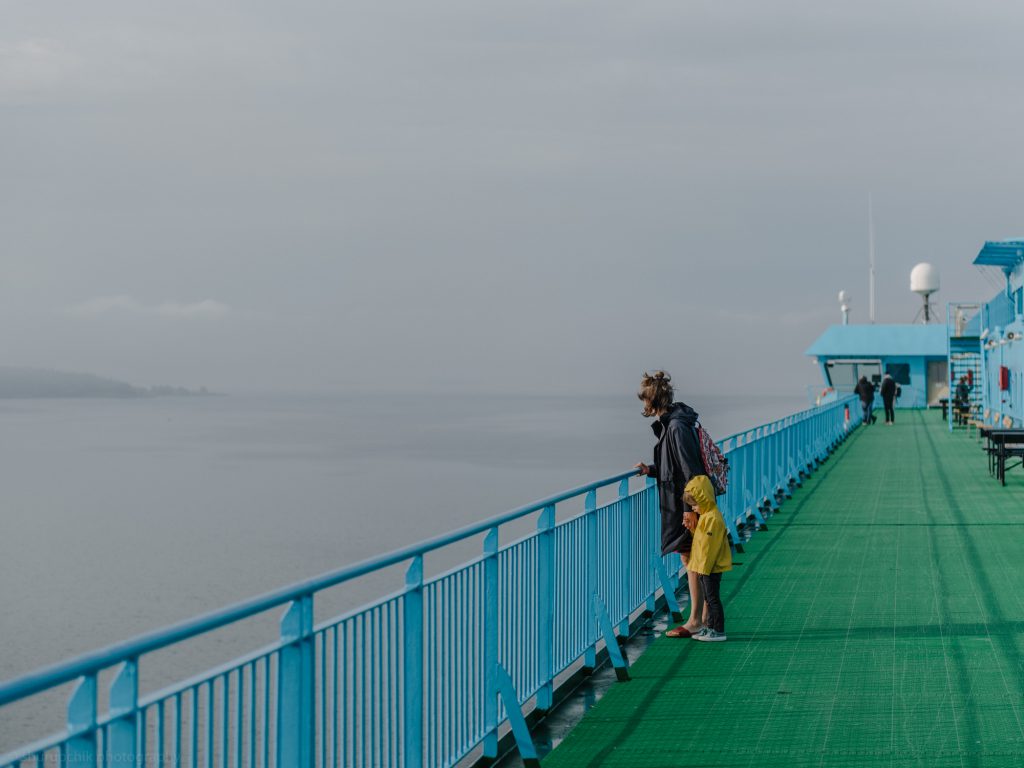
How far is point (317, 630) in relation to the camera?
13.4ft

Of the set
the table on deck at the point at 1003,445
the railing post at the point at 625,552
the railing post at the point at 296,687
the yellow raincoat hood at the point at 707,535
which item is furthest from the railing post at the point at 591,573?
the table on deck at the point at 1003,445

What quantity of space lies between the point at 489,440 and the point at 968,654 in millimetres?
127469

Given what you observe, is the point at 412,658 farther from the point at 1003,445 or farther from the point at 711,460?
the point at 1003,445

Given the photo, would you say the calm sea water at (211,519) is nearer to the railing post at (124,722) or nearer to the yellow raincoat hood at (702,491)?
the yellow raincoat hood at (702,491)

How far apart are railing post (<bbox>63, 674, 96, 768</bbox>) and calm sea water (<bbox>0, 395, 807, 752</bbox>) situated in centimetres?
3061

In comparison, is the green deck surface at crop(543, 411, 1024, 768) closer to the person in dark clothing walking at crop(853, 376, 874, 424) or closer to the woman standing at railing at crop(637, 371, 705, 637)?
the woman standing at railing at crop(637, 371, 705, 637)

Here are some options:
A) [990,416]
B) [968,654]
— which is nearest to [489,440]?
[990,416]

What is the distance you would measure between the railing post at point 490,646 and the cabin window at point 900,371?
5758 cm

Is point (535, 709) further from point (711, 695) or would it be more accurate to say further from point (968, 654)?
point (968, 654)

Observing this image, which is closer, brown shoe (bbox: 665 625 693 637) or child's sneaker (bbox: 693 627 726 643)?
child's sneaker (bbox: 693 627 726 643)

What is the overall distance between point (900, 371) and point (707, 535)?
55.3 m

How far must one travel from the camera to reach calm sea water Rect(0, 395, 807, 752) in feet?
135

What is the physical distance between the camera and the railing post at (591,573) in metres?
7.64

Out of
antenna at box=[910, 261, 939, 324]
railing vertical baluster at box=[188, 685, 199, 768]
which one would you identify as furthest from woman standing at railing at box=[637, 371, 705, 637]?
antenna at box=[910, 261, 939, 324]
